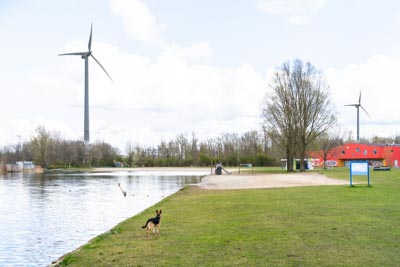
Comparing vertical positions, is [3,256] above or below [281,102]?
below

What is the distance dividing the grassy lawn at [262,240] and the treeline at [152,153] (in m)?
→ 102

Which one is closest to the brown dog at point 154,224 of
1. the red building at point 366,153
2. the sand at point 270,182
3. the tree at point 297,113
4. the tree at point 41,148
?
the sand at point 270,182

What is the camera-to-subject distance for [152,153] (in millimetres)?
164750

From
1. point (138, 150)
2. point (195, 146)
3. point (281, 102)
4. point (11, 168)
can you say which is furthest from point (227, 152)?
point (281, 102)

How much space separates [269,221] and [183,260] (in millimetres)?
5519

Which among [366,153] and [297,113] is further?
[366,153]

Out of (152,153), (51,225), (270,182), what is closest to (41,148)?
(152,153)

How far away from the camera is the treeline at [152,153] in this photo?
Answer: 13325 centimetres

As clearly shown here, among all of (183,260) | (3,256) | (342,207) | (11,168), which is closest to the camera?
(183,260)

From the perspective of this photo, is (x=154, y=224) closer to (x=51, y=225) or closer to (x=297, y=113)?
(x=51, y=225)

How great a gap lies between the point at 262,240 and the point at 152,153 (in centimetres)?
15461

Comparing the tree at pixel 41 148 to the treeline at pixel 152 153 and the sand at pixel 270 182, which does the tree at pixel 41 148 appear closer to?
the treeline at pixel 152 153

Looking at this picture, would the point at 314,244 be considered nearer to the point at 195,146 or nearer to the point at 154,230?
the point at 154,230

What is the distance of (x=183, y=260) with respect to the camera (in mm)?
9586
